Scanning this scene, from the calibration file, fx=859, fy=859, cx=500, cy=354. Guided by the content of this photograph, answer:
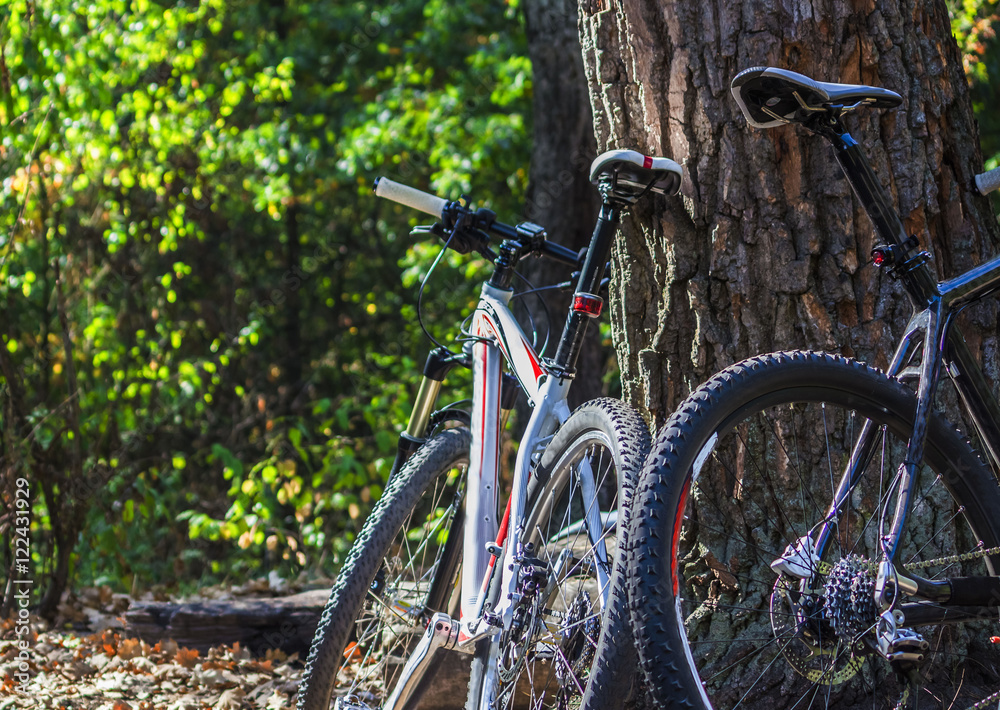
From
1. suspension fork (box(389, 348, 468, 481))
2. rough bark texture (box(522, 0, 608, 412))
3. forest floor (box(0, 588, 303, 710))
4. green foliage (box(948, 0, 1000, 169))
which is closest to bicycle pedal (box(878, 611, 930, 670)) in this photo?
suspension fork (box(389, 348, 468, 481))

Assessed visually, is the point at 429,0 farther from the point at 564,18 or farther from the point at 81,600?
the point at 81,600

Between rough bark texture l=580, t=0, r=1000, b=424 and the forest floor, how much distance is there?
1.90 m

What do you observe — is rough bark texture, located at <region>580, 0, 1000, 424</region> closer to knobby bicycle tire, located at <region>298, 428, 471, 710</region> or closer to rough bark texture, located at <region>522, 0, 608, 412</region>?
knobby bicycle tire, located at <region>298, 428, 471, 710</region>

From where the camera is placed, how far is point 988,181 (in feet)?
6.59

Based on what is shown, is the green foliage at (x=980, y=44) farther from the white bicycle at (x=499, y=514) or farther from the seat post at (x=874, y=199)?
the white bicycle at (x=499, y=514)

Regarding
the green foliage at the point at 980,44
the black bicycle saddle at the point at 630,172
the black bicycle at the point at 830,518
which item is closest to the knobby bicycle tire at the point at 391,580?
the black bicycle at the point at 830,518

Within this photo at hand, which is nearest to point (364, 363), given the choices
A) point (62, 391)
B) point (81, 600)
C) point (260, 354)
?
point (260, 354)

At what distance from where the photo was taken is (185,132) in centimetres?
671

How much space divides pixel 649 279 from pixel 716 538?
2.25ft

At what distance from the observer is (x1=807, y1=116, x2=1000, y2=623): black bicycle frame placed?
5.45 feet

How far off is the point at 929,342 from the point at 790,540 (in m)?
0.62

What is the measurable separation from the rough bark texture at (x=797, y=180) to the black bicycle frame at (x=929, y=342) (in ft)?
1.00

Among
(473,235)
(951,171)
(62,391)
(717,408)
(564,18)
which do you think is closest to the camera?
(717,408)

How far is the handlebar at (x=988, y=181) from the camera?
1988 mm
